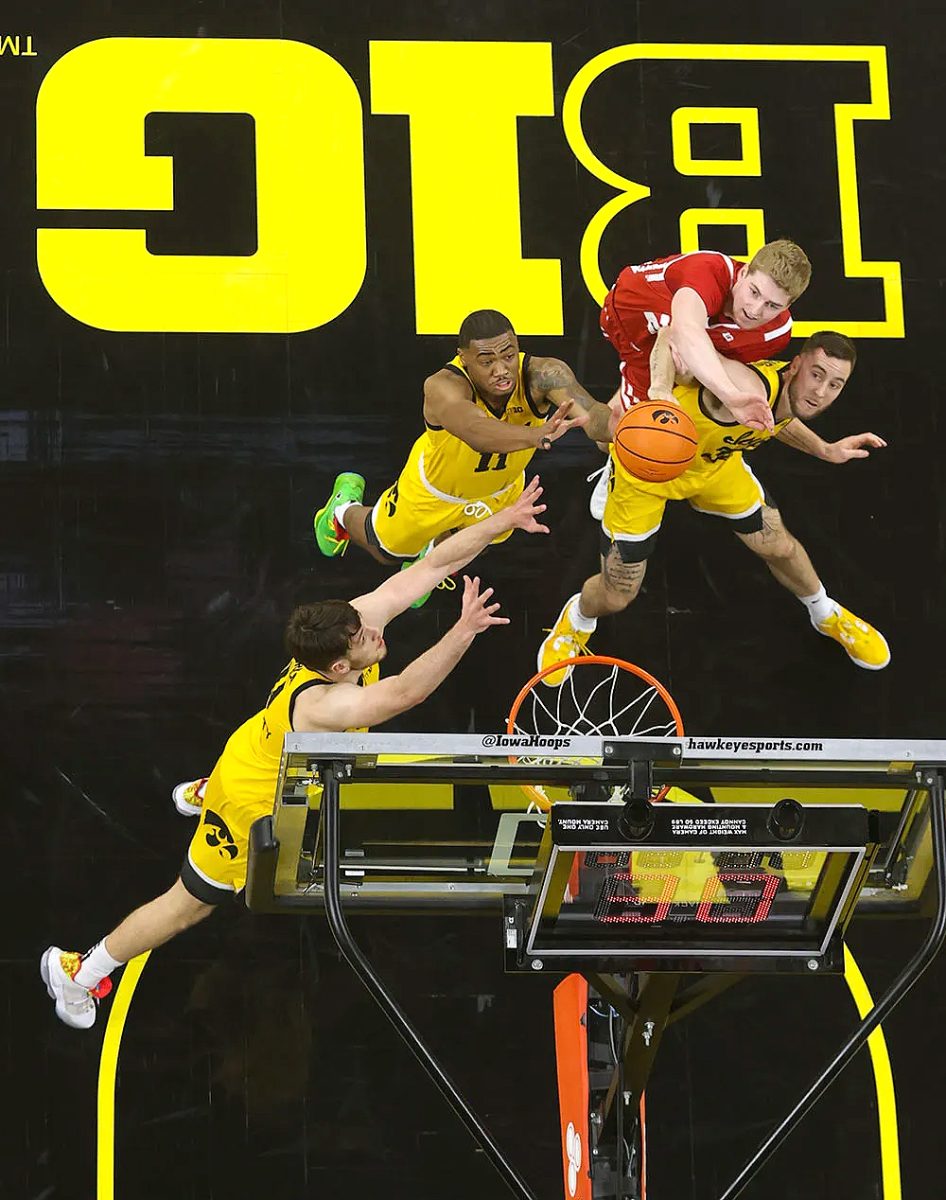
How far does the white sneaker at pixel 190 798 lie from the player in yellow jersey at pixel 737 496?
169cm

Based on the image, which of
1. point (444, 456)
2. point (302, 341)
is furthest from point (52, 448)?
point (444, 456)

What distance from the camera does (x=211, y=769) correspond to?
859 cm

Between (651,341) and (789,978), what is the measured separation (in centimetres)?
298

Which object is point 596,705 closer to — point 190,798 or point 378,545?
point 378,545

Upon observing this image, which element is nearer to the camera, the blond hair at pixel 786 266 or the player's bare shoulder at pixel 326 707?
the player's bare shoulder at pixel 326 707

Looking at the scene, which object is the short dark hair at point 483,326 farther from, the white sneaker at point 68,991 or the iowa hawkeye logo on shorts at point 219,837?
the white sneaker at point 68,991

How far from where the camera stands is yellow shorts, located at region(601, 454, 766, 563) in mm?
8508

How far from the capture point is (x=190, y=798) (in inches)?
331

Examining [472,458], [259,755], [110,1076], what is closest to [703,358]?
[472,458]

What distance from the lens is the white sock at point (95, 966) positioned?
26.1 feet

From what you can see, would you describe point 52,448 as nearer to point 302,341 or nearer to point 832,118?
point 302,341

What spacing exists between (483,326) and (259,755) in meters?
2.27

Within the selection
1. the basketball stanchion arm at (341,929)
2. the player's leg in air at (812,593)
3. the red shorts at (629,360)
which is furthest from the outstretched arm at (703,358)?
the basketball stanchion arm at (341,929)

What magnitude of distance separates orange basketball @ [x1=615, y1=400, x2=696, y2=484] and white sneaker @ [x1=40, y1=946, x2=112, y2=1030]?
3224 mm
